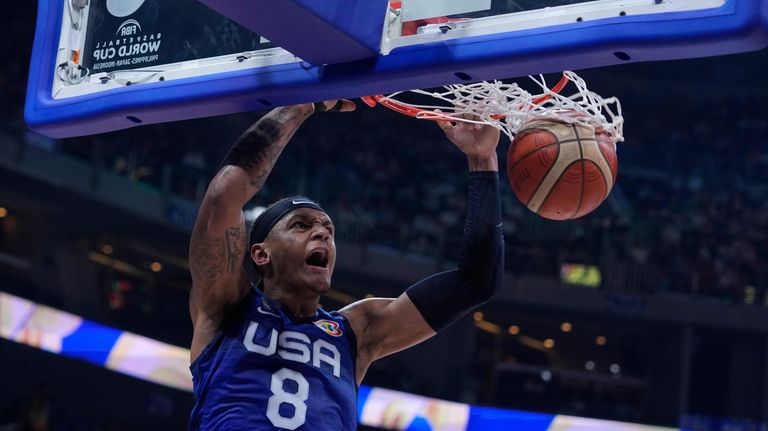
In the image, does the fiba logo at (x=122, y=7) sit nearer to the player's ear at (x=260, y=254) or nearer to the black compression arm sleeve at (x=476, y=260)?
the player's ear at (x=260, y=254)

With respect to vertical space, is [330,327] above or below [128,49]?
below

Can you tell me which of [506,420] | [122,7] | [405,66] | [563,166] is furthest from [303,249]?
[506,420]

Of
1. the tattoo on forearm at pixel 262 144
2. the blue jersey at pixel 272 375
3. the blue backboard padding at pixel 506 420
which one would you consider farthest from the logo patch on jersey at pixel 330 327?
the blue backboard padding at pixel 506 420

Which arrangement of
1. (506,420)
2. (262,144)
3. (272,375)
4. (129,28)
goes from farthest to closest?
(506,420) < (129,28) < (262,144) < (272,375)

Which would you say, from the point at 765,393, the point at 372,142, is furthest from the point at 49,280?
the point at 765,393

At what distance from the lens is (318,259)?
9.79ft

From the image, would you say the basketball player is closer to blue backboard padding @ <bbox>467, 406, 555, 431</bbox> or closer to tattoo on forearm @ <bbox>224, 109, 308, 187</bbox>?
tattoo on forearm @ <bbox>224, 109, 308, 187</bbox>

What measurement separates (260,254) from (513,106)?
0.86 meters

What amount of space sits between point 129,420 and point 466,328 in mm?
4764

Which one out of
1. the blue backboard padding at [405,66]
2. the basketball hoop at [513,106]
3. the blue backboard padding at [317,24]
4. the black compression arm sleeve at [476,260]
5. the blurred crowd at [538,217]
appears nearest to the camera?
the blue backboard padding at [405,66]

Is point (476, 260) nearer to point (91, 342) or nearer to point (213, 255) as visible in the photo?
point (213, 255)

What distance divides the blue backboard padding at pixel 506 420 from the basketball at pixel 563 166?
9285 millimetres

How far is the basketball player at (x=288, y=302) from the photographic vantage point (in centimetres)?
275

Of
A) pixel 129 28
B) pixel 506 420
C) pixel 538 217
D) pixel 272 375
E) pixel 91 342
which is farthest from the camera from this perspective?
pixel 538 217
